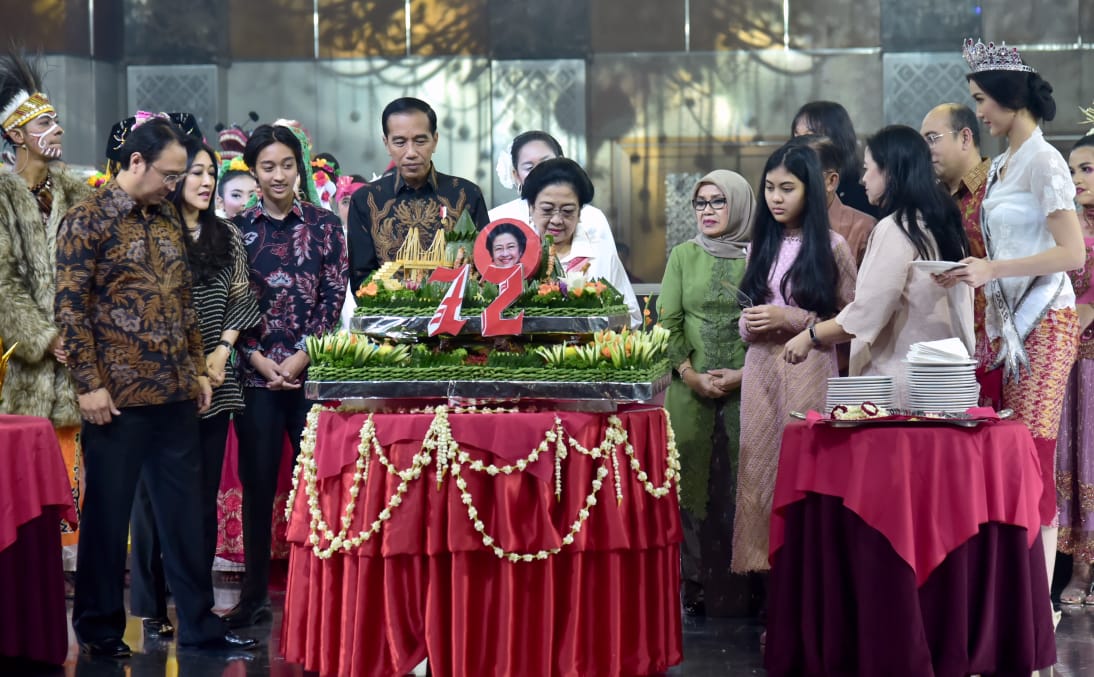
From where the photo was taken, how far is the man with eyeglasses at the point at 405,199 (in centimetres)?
511

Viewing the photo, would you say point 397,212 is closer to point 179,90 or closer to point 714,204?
point 714,204

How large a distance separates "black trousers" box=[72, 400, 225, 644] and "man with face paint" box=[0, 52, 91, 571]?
927 mm

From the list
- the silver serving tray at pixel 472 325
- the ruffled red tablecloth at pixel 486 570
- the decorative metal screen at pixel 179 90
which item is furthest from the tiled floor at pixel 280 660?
the decorative metal screen at pixel 179 90

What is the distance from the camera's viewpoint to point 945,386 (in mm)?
4012

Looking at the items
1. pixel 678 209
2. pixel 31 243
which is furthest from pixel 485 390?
pixel 678 209

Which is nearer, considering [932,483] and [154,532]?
[932,483]

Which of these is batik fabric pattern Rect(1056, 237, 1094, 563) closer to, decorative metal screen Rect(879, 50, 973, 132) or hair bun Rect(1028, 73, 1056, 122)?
hair bun Rect(1028, 73, 1056, 122)

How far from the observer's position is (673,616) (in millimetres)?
4242

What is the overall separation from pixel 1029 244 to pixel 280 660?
2.82 m

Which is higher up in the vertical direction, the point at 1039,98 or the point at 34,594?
the point at 1039,98

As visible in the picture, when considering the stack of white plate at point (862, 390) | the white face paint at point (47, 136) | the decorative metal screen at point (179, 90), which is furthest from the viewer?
the decorative metal screen at point (179, 90)

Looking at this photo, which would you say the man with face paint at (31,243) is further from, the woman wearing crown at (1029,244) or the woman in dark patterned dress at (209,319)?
the woman wearing crown at (1029,244)

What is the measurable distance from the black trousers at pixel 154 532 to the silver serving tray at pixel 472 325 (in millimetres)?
1122

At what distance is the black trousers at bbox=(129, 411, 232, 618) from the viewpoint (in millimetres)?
4965
